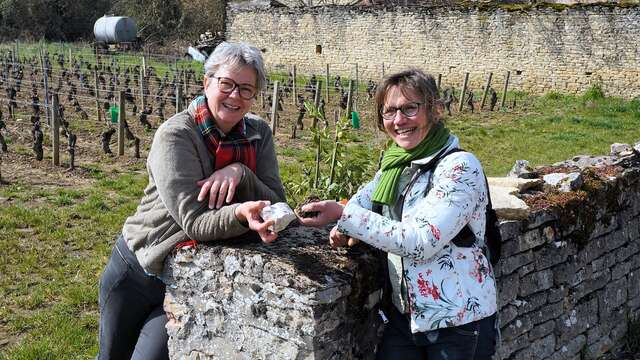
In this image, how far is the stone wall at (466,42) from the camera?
19.1 m

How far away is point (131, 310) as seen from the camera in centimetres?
249

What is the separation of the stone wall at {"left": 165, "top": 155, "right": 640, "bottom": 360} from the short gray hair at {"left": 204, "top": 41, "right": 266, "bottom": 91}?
25.3 inches

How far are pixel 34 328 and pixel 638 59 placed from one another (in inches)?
730

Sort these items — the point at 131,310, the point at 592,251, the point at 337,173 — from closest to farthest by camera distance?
the point at 131,310 < the point at 592,251 < the point at 337,173

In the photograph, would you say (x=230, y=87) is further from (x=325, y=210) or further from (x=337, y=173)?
(x=337, y=173)

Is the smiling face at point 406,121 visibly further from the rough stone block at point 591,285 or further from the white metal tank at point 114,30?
the white metal tank at point 114,30

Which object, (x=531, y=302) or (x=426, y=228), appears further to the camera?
(x=531, y=302)

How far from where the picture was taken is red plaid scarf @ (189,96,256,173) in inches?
92.4

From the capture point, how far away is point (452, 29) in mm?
21969

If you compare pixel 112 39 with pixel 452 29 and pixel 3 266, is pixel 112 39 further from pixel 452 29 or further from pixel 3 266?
pixel 3 266

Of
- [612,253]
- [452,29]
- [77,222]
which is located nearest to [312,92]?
[452,29]

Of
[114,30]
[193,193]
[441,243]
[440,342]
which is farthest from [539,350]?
[114,30]

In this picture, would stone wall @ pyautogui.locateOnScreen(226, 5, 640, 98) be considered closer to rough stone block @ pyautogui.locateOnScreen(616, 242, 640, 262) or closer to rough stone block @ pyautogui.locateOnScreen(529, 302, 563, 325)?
rough stone block @ pyautogui.locateOnScreen(616, 242, 640, 262)

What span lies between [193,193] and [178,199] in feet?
0.18
